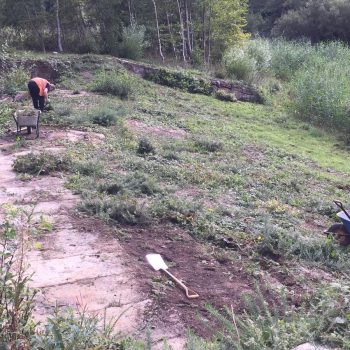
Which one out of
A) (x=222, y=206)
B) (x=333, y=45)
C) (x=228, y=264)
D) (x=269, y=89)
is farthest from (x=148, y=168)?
(x=333, y=45)

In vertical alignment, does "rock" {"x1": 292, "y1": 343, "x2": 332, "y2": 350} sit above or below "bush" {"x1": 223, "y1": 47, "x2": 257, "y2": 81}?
above

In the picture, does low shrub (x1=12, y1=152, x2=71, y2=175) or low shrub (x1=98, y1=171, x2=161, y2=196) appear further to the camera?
low shrub (x1=12, y1=152, x2=71, y2=175)

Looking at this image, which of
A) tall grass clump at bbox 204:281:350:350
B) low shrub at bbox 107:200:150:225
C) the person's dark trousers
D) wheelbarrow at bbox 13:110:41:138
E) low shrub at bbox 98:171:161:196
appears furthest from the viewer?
the person's dark trousers

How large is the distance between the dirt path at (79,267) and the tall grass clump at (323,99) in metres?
10.4

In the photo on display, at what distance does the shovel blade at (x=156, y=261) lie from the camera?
524 centimetres

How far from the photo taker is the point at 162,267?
5.24 metres

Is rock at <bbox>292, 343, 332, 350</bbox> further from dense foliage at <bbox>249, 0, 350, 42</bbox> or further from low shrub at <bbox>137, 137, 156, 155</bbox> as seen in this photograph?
dense foliage at <bbox>249, 0, 350, 42</bbox>

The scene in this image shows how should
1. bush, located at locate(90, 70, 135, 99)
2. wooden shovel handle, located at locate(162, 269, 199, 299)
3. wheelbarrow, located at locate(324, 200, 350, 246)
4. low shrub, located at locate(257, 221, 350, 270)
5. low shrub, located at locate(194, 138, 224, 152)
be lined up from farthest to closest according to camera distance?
bush, located at locate(90, 70, 135, 99) → low shrub, located at locate(194, 138, 224, 152) → wheelbarrow, located at locate(324, 200, 350, 246) → low shrub, located at locate(257, 221, 350, 270) → wooden shovel handle, located at locate(162, 269, 199, 299)

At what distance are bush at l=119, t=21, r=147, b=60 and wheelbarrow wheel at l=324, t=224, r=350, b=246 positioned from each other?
44.1 feet

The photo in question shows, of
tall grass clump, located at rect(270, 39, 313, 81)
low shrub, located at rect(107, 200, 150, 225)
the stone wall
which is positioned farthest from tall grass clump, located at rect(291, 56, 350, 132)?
low shrub, located at rect(107, 200, 150, 225)

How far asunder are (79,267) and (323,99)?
12.1 meters

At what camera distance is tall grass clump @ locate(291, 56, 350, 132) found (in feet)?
50.2

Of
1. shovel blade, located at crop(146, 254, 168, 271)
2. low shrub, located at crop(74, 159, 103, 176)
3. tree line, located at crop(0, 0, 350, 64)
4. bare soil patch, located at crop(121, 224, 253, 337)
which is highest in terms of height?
tree line, located at crop(0, 0, 350, 64)

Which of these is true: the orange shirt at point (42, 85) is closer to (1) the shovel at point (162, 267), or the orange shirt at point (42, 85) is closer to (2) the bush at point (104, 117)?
(2) the bush at point (104, 117)
